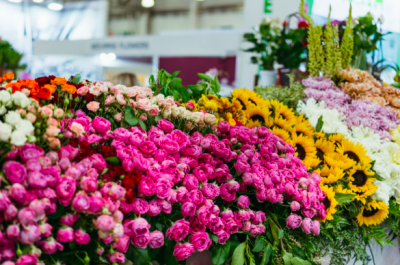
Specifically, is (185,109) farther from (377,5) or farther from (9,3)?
(9,3)

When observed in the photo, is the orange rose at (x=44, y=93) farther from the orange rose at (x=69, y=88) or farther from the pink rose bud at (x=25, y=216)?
the pink rose bud at (x=25, y=216)

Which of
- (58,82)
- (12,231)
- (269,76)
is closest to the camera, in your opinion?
(12,231)

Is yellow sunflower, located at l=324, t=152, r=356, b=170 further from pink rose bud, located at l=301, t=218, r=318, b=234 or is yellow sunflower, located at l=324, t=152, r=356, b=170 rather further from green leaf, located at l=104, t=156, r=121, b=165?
green leaf, located at l=104, t=156, r=121, b=165

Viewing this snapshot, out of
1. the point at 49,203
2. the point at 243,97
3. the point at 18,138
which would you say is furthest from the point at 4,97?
the point at 243,97

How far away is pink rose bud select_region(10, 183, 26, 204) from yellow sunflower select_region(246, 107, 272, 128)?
0.88 m

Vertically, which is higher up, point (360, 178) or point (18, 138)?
point (18, 138)

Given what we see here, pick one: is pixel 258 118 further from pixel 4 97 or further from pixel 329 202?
pixel 4 97

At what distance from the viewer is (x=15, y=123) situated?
0.67 m

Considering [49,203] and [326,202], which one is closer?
[49,203]

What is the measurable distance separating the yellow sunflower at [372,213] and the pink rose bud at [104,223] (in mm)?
951

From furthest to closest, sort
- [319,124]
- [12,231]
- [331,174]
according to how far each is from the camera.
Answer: [319,124] → [331,174] → [12,231]

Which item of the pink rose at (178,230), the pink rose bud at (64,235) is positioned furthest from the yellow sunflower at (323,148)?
the pink rose bud at (64,235)

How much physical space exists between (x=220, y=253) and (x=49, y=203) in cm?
44

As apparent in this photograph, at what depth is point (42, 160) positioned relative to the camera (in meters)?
0.68
